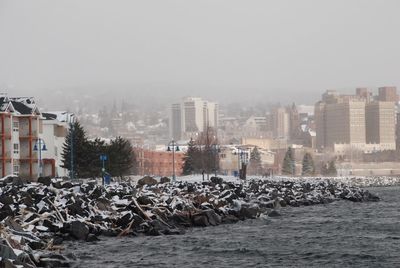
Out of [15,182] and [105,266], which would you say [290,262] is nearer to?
[105,266]

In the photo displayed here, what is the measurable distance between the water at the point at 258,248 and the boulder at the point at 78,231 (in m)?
0.75

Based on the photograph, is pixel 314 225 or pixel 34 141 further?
pixel 34 141

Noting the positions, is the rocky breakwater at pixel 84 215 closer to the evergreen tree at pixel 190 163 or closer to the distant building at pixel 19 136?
the distant building at pixel 19 136

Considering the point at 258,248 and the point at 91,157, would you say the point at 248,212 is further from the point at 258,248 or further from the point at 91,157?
the point at 91,157

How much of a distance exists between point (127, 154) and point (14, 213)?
55027mm

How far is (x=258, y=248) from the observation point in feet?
92.8

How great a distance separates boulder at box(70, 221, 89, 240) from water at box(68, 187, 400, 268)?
0.75 m

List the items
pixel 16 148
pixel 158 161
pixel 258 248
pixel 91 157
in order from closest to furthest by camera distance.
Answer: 1. pixel 258 248
2. pixel 16 148
3. pixel 91 157
4. pixel 158 161

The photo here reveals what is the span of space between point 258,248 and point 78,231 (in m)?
6.46

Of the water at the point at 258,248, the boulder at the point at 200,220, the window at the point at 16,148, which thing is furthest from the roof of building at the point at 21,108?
the boulder at the point at 200,220

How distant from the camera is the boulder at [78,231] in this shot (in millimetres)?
28688

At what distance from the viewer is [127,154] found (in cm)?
8406

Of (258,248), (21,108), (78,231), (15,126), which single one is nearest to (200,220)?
(258,248)

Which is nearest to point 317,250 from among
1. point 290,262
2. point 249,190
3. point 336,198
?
point 290,262
